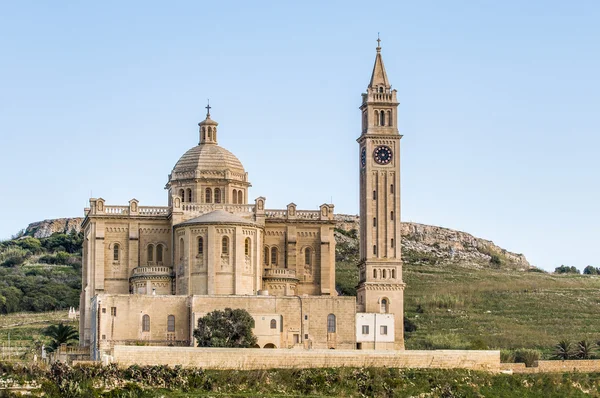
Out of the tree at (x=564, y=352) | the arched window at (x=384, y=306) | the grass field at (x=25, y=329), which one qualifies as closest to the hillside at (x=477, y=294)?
the tree at (x=564, y=352)

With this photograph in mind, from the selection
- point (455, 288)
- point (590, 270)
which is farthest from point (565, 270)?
point (455, 288)

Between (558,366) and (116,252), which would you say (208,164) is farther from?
(558,366)

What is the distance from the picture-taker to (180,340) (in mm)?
90938

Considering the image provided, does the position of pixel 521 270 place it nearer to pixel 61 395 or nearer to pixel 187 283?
pixel 187 283

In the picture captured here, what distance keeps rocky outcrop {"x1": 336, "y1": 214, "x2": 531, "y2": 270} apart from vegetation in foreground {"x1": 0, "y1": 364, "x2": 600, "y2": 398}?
68863 millimetres

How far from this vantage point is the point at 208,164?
102 meters

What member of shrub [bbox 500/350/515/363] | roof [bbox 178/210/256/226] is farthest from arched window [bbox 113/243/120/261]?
shrub [bbox 500/350/515/363]

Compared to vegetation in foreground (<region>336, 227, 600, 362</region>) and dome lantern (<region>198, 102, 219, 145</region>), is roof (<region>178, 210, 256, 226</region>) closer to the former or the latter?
dome lantern (<region>198, 102, 219, 145</region>)

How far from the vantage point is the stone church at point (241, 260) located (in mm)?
91312

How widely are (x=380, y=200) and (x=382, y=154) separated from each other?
9.39 ft

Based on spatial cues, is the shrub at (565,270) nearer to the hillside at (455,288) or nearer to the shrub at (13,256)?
the hillside at (455,288)

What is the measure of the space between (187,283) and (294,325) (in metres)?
7.29

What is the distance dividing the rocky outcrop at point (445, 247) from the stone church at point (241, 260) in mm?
53472

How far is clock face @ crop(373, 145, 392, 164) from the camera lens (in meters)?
97.4
